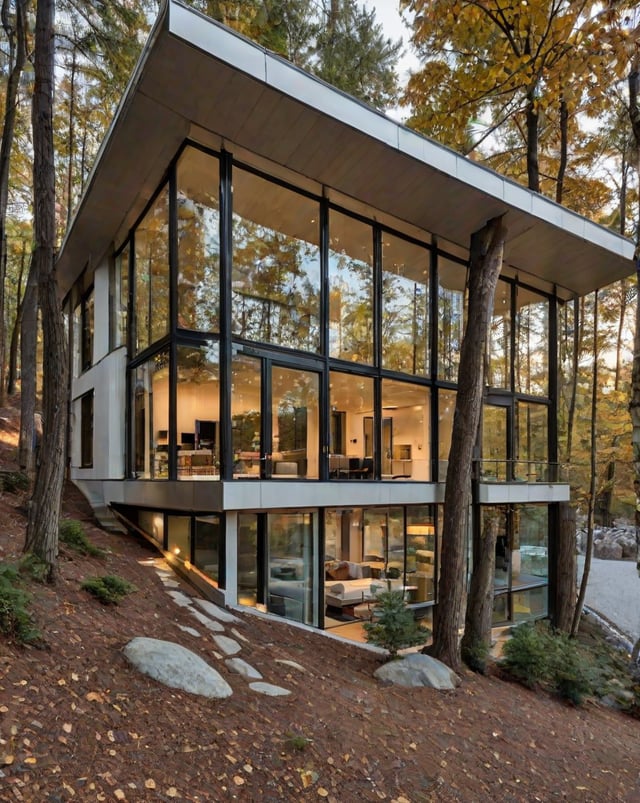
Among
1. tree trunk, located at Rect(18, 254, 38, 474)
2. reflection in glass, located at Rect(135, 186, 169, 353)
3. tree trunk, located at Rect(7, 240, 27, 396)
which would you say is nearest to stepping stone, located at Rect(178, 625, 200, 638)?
reflection in glass, located at Rect(135, 186, 169, 353)

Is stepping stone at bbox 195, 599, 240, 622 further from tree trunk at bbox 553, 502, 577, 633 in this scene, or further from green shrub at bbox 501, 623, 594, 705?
tree trunk at bbox 553, 502, 577, 633

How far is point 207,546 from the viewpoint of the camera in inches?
316

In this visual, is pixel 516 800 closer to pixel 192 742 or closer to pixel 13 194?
pixel 192 742

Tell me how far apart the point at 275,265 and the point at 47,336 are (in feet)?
13.5

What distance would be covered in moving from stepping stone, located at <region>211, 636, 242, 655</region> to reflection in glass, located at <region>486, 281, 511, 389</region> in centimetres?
849

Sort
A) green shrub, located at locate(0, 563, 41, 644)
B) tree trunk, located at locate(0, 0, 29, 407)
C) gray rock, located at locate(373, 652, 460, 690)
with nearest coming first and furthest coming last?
1. green shrub, located at locate(0, 563, 41, 644)
2. gray rock, located at locate(373, 652, 460, 690)
3. tree trunk, located at locate(0, 0, 29, 407)

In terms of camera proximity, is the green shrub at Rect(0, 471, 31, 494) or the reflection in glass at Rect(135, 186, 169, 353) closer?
the reflection in glass at Rect(135, 186, 169, 353)

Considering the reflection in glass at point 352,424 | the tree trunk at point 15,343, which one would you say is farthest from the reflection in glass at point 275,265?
the tree trunk at point 15,343

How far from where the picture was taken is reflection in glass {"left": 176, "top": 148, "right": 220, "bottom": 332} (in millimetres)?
7898

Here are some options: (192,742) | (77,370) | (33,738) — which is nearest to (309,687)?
(192,742)

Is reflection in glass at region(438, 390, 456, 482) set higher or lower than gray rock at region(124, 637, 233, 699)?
higher

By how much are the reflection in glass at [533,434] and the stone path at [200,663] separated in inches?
333

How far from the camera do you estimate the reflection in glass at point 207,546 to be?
7695 millimetres

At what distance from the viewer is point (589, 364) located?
21484 millimetres
